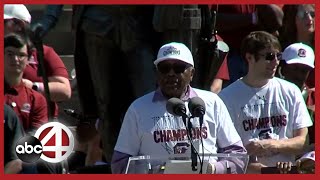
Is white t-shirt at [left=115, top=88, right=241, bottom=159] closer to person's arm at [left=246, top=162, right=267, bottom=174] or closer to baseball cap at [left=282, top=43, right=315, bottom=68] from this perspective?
person's arm at [left=246, top=162, right=267, bottom=174]

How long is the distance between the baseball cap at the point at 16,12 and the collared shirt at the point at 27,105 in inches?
17.6

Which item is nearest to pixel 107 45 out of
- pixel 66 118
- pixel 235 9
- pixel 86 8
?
pixel 86 8

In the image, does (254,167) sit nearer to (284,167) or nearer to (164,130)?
(284,167)

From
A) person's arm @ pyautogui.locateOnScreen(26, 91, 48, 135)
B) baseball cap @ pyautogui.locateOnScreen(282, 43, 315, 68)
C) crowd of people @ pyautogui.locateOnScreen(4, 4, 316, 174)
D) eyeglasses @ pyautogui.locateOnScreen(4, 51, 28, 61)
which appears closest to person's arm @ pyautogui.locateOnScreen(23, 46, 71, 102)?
crowd of people @ pyautogui.locateOnScreen(4, 4, 316, 174)

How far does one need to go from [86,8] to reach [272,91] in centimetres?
141

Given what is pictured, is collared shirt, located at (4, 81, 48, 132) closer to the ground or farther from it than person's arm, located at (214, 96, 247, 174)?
farther from it

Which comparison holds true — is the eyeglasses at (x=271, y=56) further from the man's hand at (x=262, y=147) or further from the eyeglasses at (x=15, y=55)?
the eyeglasses at (x=15, y=55)

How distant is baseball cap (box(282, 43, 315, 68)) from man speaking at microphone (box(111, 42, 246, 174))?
66.4 inches

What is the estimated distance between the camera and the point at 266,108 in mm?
9617

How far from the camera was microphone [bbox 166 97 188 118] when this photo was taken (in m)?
8.12

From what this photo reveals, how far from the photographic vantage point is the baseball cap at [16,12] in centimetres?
935

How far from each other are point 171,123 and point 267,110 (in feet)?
3.74

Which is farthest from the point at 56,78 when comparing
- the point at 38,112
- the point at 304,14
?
the point at 304,14

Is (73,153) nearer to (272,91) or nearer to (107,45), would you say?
(107,45)
